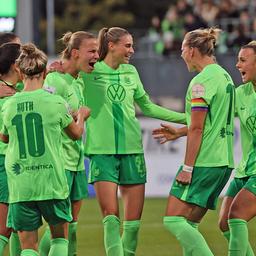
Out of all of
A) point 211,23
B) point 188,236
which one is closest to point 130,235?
point 188,236

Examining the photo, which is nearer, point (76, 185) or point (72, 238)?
point (76, 185)

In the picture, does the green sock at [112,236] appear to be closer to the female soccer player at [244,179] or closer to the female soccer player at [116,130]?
the female soccer player at [116,130]

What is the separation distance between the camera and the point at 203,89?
28.7 ft

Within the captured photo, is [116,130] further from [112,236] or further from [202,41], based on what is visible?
[202,41]

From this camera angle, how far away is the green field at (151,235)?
11531 millimetres

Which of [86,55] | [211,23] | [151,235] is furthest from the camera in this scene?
[211,23]

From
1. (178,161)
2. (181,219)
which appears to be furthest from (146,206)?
(181,219)

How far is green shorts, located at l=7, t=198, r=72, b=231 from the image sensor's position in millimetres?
8211

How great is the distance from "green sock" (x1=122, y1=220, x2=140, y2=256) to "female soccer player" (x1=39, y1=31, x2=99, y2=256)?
1.60 ft

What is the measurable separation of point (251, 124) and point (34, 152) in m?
2.00

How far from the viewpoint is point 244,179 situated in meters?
9.33

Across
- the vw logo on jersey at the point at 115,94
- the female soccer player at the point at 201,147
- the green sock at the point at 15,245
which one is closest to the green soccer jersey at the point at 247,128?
the female soccer player at the point at 201,147

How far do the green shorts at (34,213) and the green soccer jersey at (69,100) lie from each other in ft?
3.67

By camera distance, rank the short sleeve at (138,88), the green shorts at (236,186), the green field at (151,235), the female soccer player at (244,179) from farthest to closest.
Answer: the green field at (151,235) → the short sleeve at (138,88) → the green shorts at (236,186) → the female soccer player at (244,179)
